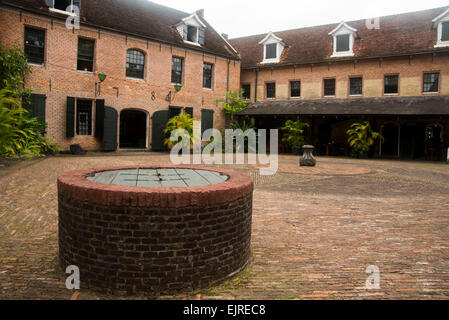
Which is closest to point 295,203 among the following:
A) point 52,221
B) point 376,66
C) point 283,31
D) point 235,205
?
point 235,205

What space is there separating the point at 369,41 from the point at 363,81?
276cm

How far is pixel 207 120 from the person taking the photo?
23.8 m

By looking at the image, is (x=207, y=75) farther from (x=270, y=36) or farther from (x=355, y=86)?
(x=355, y=86)

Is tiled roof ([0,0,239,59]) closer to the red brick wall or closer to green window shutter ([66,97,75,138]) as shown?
the red brick wall

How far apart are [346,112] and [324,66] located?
454cm

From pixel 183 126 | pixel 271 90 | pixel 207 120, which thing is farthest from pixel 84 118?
pixel 271 90

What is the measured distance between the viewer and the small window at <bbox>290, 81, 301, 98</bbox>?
988 inches

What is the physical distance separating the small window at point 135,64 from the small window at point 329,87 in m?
12.1

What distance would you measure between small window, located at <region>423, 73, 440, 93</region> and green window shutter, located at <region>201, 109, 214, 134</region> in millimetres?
13217

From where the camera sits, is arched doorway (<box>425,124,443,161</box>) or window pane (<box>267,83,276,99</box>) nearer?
arched doorway (<box>425,124,443,161</box>)

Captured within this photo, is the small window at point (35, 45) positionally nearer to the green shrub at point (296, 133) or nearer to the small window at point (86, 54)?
the small window at point (86, 54)

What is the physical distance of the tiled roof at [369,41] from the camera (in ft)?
70.7

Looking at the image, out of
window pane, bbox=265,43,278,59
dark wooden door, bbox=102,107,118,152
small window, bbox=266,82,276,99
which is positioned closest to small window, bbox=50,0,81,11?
dark wooden door, bbox=102,107,118,152
